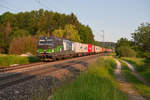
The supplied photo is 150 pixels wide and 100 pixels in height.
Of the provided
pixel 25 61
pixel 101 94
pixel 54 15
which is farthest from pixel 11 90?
pixel 54 15

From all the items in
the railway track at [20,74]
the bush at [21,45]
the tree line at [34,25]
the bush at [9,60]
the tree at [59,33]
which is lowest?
the railway track at [20,74]

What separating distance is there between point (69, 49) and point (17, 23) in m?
58.0

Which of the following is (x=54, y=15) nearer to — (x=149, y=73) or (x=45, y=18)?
(x=45, y=18)

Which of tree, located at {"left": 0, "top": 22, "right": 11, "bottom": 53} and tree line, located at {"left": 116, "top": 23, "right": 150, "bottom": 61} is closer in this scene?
tree line, located at {"left": 116, "top": 23, "right": 150, "bottom": 61}

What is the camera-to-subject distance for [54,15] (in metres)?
80.9

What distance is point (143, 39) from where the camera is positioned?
1653cm

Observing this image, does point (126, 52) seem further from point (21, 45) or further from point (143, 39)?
point (143, 39)

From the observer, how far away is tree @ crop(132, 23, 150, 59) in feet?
49.5

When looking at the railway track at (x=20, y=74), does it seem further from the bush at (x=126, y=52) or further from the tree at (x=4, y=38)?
the tree at (x=4, y=38)

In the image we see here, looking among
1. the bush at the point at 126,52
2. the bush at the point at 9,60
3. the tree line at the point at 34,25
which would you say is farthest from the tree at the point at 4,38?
the bush at the point at 9,60

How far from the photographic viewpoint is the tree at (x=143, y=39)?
15.1 metres

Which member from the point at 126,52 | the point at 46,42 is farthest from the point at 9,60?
the point at 126,52

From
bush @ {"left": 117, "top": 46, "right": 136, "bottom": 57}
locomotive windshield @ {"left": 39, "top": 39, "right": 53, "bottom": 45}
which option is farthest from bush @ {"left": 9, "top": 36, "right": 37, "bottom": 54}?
bush @ {"left": 117, "top": 46, "right": 136, "bottom": 57}

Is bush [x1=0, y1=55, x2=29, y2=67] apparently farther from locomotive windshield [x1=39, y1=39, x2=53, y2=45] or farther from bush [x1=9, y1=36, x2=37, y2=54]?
bush [x1=9, y1=36, x2=37, y2=54]
